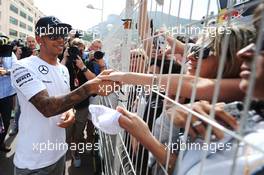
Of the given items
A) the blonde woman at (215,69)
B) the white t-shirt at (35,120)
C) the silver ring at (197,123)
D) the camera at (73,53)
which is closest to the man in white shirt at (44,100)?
the white t-shirt at (35,120)

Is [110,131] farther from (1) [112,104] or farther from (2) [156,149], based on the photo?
(1) [112,104]

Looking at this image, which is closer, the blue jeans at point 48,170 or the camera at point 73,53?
the blue jeans at point 48,170

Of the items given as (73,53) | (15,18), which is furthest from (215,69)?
(15,18)

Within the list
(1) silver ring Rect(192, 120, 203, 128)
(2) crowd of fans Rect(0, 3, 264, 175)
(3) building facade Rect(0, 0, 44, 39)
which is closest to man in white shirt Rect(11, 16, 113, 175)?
(2) crowd of fans Rect(0, 3, 264, 175)

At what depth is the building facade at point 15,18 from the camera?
141 feet

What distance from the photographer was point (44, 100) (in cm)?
162

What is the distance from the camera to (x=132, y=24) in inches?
75.8

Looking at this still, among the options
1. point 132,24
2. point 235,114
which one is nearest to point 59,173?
point 132,24

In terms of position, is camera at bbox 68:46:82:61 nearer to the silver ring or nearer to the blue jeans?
the blue jeans

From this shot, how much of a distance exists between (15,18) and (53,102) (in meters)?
54.6

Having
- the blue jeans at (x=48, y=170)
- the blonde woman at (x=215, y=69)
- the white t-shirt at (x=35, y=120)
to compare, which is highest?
the blonde woman at (x=215, y=69)

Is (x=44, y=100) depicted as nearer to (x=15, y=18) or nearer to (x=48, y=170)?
(x=48, y=170)

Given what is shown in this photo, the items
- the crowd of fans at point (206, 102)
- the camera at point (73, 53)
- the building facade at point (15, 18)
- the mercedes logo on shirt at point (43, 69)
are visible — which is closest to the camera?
the crowd of fans at point (206, 102)

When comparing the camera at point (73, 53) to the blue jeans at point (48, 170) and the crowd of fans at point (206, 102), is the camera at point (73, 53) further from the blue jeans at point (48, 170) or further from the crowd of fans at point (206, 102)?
the crowd of fans at point (206, 102)
